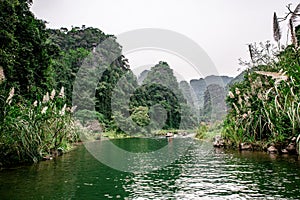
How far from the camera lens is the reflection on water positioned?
5129 mm

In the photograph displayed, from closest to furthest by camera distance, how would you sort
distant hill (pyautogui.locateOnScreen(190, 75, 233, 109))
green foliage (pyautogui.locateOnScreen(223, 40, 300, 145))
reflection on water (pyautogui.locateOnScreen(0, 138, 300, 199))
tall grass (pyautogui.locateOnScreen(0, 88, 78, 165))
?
reflection on water (pyautogui.locateOnScreen(0, 138, 300, 199)), tall grass (pyautogui.locateOnScreen(0, 88, 78, 165)), green foliage (pyautogui.locateOnScreen(223, 40, 300, 145)), distant hill (pyautogui.locateOnScreen(190, 75, 233, 109))

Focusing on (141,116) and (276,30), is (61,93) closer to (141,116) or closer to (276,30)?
(276,30)

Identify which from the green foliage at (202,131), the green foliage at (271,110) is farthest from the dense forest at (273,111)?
the green foliage at (202,131)

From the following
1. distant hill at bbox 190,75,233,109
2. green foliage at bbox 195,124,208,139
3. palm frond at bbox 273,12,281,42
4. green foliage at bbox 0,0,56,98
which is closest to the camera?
palm frond at bbox 273,12,281,42

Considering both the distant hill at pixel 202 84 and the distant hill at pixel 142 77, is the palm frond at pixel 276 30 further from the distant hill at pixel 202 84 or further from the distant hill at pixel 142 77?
the distant hill at pixel 142 77

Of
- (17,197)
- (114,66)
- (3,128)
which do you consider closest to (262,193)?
(17,197)

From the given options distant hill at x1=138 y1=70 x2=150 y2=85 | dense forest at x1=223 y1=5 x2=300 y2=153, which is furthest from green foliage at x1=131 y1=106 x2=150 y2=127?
dense forest at x1=223 y1=5 x2=300 y2=153

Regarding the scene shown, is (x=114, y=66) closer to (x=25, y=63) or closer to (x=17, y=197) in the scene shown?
(x=25, y=63)

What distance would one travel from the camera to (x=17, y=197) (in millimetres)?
5004

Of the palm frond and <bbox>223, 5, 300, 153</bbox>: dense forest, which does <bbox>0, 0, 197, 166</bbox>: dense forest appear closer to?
<bbox>223, 5, 300, 153</bbox>: dense forest

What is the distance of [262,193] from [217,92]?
104 ft

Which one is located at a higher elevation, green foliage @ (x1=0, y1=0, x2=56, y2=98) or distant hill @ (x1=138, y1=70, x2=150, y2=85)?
distant hill @ (x1=138, y1=70, x2=150, y2=85)

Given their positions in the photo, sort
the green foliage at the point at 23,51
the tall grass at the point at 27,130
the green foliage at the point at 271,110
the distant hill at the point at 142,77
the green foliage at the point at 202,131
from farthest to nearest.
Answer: the distant hill at the point at 142,77, the green foliage at the point at 202,131, the green foliage at the point at 23,51, the green foliage at the point at 271,110, the tall grass at the point at 27,130

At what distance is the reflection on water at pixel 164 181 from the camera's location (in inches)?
202
